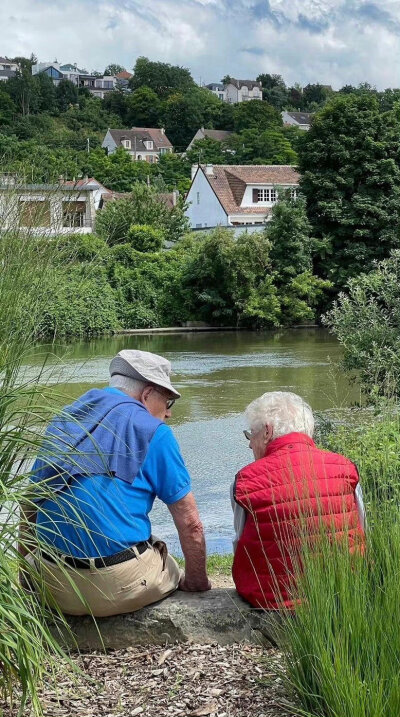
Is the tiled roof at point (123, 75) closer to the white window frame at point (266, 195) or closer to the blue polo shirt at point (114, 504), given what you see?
the white window frame at point (266, 195)

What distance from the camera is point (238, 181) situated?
4956 centimetres

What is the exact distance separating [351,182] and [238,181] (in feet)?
41.6

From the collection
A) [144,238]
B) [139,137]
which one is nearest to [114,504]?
[144,238]

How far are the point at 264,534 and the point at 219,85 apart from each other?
191041mm

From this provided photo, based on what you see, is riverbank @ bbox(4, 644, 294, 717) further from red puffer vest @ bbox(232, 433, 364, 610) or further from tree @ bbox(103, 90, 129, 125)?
tree @ bbox(103, 90, 129, 125)

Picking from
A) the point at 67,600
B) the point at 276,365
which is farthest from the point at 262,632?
the point at 276,365

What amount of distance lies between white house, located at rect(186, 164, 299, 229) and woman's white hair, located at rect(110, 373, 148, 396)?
149 feet

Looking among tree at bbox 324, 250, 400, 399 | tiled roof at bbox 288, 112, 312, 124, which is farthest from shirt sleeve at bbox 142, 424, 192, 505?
tiled roof at bbox 288, 112, 312, 124

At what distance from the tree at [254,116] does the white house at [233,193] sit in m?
53.4

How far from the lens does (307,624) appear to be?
2.44 metres

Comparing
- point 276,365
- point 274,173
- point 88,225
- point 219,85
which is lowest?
point 276,365

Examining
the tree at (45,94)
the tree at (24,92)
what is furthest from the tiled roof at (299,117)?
the tree at (24,92)

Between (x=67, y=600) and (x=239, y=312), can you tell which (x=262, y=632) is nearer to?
(x=67, y=600)

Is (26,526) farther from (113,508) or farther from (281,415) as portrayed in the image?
(281,415)
